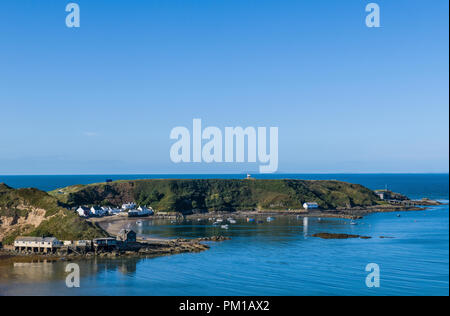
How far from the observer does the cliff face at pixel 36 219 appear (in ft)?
281

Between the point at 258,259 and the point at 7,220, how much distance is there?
51.4m

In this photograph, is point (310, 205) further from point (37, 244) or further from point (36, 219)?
point (37, 244)

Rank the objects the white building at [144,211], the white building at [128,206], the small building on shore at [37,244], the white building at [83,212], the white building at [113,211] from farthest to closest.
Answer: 1. the white building at [128,206]
2. the white building at [144,211]
3. the white building at [113,211]
4. the white building at [83,212]
5. the small building on shore at [37,244]

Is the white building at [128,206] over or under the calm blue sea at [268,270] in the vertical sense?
over

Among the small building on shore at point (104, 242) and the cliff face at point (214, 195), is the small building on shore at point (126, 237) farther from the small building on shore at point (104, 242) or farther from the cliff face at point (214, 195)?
the cliff face at point (214, 195)

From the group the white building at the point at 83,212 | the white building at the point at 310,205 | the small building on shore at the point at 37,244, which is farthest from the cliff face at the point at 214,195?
the small building on shore at the point at 37,244

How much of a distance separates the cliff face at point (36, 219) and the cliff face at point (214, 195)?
56.1m

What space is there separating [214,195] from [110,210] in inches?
1623

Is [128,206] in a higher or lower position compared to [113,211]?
higher

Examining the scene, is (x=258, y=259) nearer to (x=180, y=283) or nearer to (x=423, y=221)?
(x=180, y=283)

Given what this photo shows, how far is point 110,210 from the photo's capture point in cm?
15088

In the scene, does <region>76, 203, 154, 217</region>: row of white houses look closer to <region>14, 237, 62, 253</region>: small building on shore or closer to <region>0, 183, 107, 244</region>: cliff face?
<region>0, 183, 107, 244</region>: cliff face

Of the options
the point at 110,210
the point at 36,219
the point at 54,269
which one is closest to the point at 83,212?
the point at 110,210
